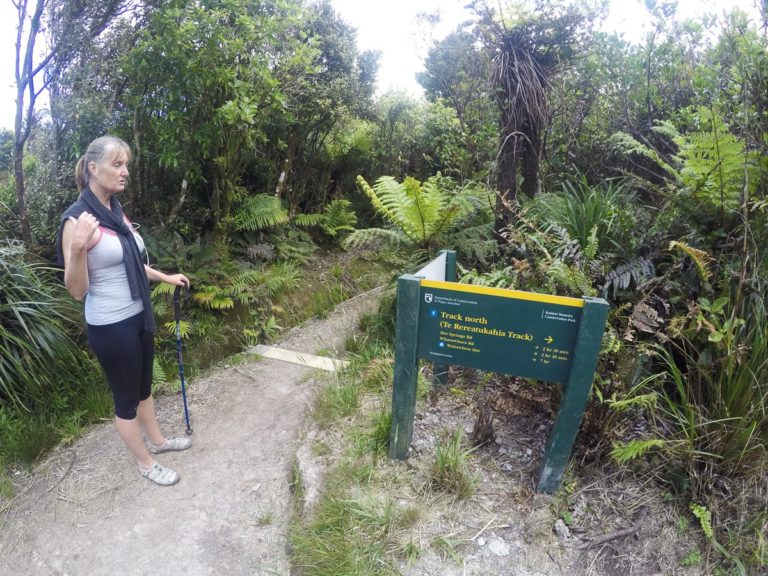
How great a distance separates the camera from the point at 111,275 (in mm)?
2338

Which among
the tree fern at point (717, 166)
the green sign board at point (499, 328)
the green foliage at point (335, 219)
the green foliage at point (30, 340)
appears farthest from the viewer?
the green foliage at point (335, 219)

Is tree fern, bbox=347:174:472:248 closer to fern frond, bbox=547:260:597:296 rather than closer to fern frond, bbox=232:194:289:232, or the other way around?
fern frond, bbox=232:194:289:232

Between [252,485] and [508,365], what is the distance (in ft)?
5.84

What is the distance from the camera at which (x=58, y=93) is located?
4.41m

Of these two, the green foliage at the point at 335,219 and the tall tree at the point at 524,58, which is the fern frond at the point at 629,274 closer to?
the tall tree at the point at 524,58

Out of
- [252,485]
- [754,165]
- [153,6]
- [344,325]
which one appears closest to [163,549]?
[252,485]

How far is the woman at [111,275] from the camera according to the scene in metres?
2.14

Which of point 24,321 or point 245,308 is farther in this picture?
point 245,308

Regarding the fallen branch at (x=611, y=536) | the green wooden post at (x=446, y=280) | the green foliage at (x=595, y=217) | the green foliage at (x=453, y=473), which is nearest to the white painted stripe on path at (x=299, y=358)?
the green wooden post at (x=446, y=280)

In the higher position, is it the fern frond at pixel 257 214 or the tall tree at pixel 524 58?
the tall tree at pixel 524 58

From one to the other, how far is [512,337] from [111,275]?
2.03m

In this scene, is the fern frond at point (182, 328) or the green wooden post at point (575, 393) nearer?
Result: the green wooden post at point (575, 393)

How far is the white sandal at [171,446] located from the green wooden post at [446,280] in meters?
1.78

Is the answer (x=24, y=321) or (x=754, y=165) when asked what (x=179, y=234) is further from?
(x=754, y=165)
